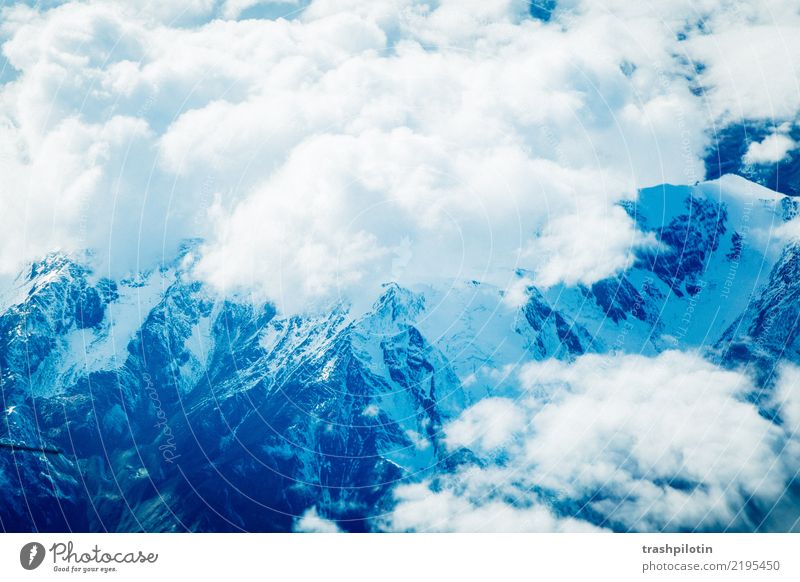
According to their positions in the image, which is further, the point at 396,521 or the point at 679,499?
the point at 679,499

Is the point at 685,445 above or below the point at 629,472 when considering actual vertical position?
above
